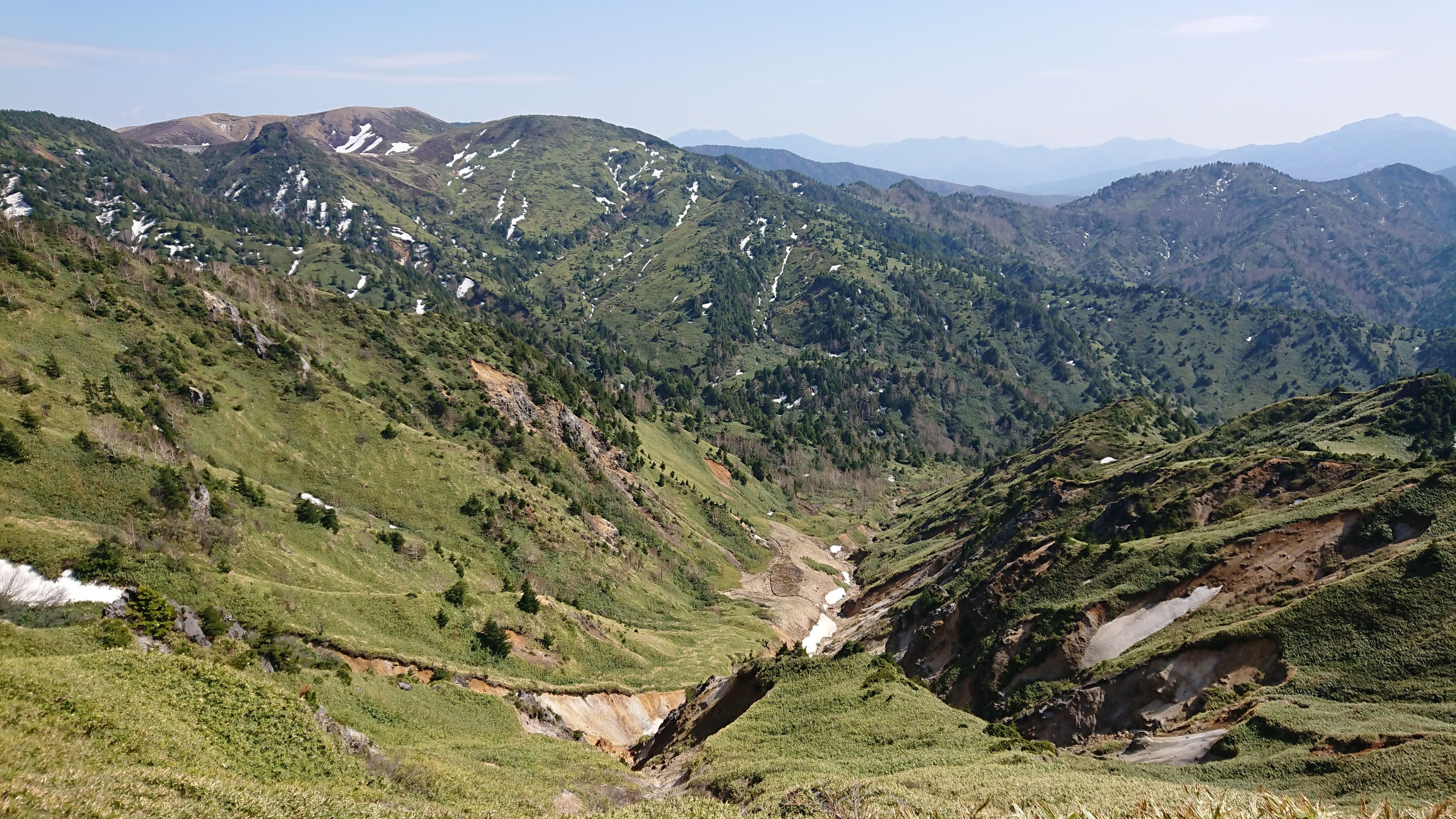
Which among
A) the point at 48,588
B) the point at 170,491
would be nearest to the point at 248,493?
the point at 170,491

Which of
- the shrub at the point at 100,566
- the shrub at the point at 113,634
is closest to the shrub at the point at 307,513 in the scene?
the shrub at the point at 100,566

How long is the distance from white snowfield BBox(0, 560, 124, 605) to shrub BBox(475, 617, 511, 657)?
26763 mm

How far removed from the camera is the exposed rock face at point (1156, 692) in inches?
1673

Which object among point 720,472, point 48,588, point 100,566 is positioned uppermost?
point 100,566

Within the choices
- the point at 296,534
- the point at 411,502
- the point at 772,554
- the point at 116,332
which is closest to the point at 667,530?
the point at 772,554

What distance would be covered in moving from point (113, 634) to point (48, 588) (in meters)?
11.5

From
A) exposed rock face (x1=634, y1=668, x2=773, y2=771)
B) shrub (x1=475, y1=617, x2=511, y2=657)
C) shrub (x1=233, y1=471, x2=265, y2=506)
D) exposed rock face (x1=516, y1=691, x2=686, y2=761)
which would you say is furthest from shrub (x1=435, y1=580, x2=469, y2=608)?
exposed rock face (x1=634, y1=668, x2=773, y2=771)

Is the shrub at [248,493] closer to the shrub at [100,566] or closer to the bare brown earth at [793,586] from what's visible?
the shrub at [100,566]

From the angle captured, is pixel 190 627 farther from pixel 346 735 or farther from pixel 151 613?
pixel 346 735

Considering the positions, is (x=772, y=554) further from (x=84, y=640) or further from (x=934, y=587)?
(x=84, y=640)

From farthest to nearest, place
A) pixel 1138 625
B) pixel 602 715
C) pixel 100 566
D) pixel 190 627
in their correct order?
pixel 602 715, pixel 1138 625, pixel 100 566, pixel 190 627

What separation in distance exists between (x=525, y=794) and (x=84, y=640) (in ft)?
69.9

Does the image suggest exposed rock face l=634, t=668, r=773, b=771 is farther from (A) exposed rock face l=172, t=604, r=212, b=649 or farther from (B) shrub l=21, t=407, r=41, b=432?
(B) shrub l=21, t=407, r=41, b=432

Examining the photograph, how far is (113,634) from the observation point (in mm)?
37781
